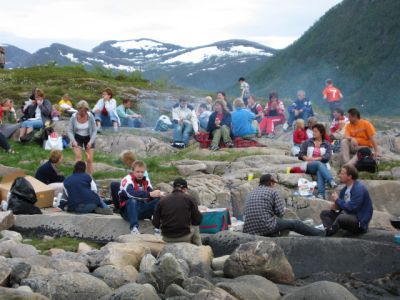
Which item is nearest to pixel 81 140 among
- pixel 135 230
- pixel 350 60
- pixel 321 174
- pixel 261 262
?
pixel 135 230

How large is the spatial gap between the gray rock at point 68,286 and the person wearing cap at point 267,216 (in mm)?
3193

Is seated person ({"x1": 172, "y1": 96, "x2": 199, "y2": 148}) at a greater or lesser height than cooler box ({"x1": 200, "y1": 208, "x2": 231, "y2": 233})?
greater

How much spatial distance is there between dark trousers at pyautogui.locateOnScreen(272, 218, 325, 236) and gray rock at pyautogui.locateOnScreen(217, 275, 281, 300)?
2192 millimetres

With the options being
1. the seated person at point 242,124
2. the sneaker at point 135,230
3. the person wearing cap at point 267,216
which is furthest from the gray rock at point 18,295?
the seated person at point 242,124

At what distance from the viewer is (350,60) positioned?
42500mm

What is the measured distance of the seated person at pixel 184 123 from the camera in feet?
72.3

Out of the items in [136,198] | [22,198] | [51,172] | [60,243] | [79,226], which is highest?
[136,198]

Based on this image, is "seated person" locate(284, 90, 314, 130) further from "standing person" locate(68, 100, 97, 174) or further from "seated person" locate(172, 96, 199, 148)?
"standing person" locate(68, 100, 97, 174)

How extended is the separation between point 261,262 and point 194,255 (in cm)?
100

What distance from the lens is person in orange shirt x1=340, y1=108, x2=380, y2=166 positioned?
17.4 metres

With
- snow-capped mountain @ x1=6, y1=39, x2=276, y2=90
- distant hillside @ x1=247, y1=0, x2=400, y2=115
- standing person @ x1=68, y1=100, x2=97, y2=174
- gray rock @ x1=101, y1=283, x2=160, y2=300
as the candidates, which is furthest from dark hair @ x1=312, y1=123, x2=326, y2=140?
snow-capped mountain @ x1=6, y1=39, x2=276, y2=90

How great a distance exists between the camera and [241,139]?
21203mm

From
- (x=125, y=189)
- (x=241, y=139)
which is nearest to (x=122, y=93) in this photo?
(x=241, y=139)

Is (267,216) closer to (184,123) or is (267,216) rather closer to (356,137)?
(356,137)
